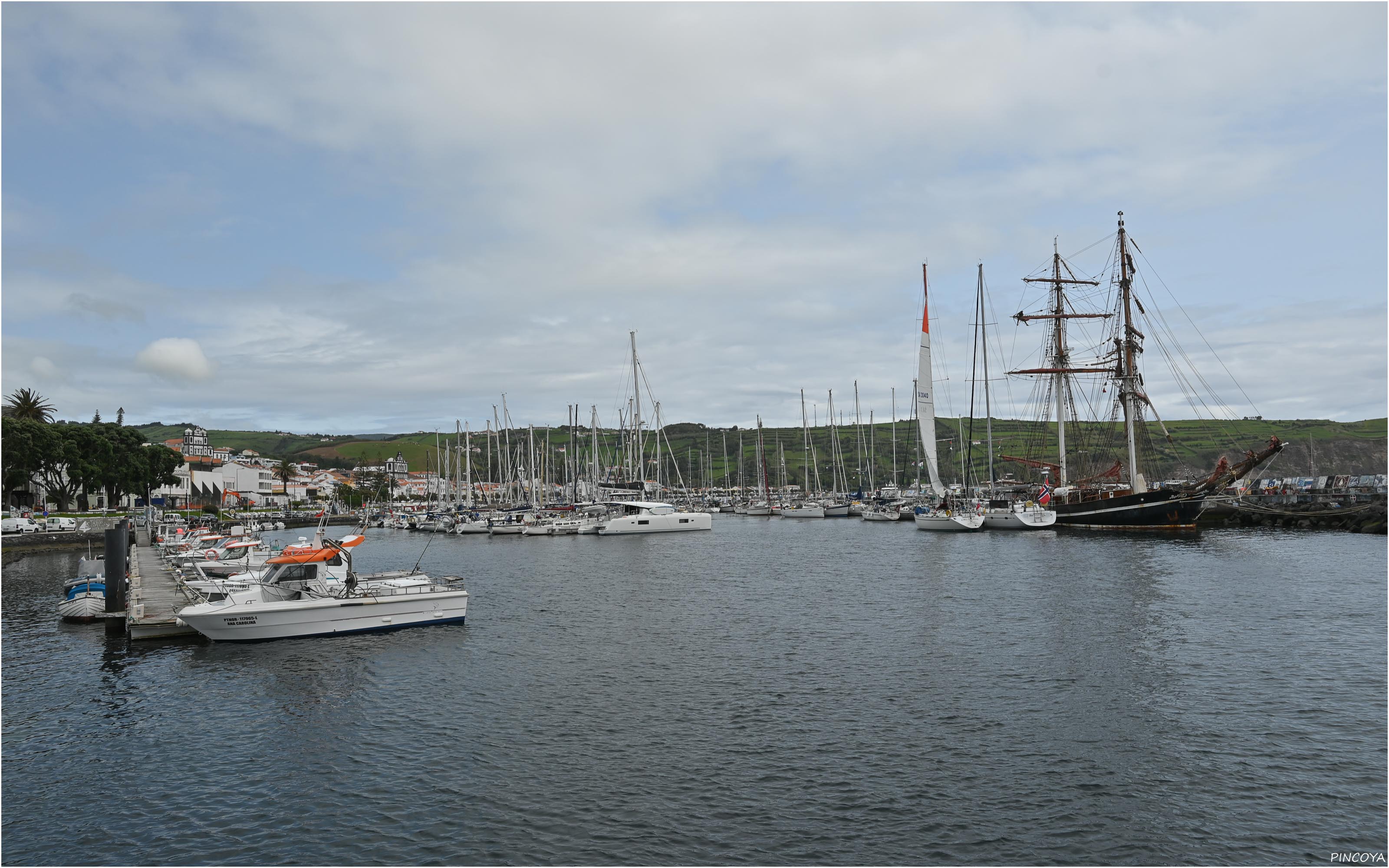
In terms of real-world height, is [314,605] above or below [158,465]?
below

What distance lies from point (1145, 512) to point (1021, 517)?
11.5 metres

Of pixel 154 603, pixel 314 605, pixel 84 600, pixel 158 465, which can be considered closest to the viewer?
pixel 314 605

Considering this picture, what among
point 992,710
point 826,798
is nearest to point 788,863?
point 826,798

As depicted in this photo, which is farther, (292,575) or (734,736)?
(292,575)

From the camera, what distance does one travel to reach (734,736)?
786 inches

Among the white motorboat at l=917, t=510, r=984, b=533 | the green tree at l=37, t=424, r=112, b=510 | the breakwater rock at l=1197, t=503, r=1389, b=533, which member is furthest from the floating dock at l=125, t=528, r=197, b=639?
the breakwater rock at l=1197, t=503, r=1389, b=533

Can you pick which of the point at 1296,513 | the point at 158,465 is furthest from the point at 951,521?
the point at 158,465

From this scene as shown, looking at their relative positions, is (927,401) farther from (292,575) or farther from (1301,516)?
(292,575)

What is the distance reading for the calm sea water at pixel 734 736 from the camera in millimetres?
14891

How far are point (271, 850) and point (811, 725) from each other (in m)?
12.2

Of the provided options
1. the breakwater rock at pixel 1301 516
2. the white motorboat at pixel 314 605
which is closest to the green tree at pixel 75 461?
the white motorboat at pixel 314 605

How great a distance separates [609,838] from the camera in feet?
48.7

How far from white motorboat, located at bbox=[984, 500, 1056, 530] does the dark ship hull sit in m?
3.22

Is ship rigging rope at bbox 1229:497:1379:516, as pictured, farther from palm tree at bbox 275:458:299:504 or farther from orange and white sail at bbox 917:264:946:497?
palm tree at bbox 275:458:299:504
